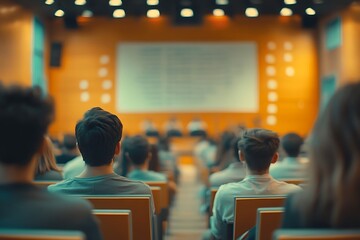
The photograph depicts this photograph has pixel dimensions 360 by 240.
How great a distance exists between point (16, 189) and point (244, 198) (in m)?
1.31

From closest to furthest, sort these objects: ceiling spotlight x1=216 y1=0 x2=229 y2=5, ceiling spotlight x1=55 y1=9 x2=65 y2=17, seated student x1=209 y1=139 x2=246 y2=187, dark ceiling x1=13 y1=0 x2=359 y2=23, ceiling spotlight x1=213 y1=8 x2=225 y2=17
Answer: seated student x1=209 y1=139 x2=246 y2=187
ceiling spotlight x1=55 y1=9 x2=65 y2=17
dark ceiling x1=13 y1=0 x2=359 y2=23
ceiling spotlight x1=213 y1=8 x2=225 y2=17
ceiling spotlight x1=216 y1=0 x2=229 y2=5

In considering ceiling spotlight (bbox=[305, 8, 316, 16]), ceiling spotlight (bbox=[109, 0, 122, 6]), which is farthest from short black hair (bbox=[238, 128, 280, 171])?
ceiling spotlight (bbox=[109, 0, 122, 6])

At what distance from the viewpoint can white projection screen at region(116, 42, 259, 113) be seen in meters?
15.3

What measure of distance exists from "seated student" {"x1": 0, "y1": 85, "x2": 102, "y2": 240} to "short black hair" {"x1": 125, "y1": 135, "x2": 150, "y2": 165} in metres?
2.50

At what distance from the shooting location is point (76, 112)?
51.2ft

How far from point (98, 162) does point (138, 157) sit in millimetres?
1506

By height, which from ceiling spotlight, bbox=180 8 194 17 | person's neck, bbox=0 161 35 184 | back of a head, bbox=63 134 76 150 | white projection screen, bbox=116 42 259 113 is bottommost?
back of a head, bbox=63 134 76 150

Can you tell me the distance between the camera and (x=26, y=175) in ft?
4.92

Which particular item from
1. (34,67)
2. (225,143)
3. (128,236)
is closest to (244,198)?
(128,236)

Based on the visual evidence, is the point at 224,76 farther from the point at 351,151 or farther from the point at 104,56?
the point at 351,151

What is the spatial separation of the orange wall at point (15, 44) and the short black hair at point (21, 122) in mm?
10481

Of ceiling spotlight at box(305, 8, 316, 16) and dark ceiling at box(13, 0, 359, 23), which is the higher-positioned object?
dark ceiling at box(13, 0, 359, 23)

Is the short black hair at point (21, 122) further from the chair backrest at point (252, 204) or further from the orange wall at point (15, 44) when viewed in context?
the orange wall at point (15, 44)

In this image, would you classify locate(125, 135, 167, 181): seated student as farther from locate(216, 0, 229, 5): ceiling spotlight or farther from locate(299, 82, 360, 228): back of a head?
locate(216, 0, 229, 5): ceiling spotlight
